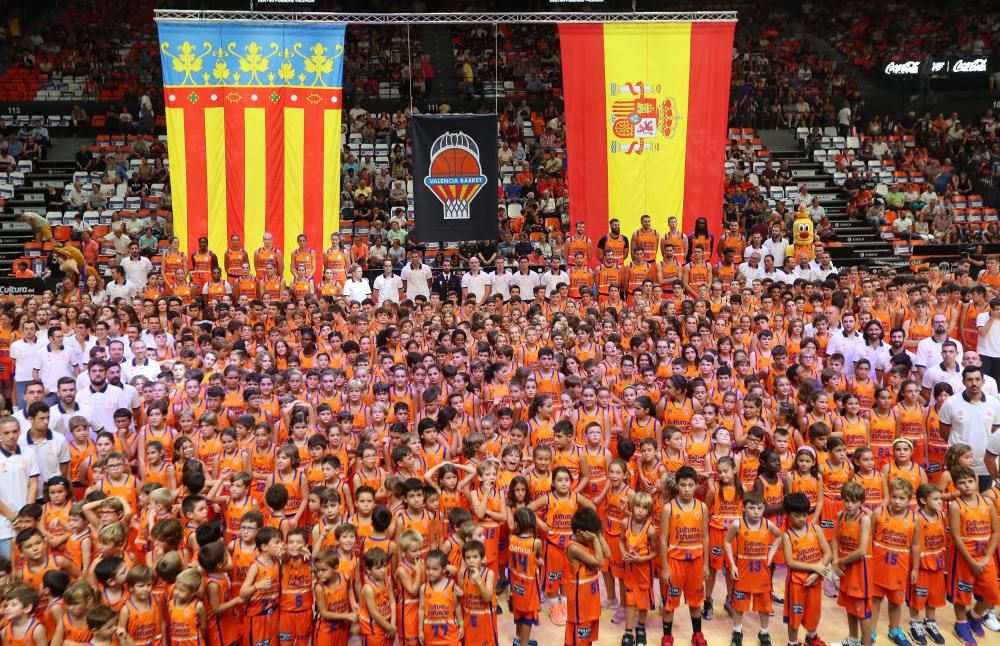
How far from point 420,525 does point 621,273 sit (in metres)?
8.28

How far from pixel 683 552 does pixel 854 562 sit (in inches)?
54.5

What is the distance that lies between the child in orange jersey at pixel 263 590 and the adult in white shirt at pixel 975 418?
6.59 meters

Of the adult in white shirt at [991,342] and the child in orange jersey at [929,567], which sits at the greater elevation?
the adult in white shirt at [991,342]

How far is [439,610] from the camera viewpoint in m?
6.68

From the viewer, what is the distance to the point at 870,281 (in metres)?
13.6

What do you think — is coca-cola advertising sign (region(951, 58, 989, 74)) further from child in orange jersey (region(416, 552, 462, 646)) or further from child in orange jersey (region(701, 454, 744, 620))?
child in orange jersey (region(416, 552, 462, 646))

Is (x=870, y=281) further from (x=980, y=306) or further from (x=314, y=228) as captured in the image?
(x=314, y=228)

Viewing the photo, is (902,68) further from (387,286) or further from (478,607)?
(478,607)

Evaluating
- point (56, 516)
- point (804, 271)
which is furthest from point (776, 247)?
point (56, 516)

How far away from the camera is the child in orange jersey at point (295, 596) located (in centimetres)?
695

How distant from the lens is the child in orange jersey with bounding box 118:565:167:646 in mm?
6309

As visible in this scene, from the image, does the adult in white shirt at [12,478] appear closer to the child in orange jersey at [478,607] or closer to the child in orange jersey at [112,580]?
the child in orange jersey at [112,580]

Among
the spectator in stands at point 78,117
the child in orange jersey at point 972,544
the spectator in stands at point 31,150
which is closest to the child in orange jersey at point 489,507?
the child in orange jersey at point 972,544

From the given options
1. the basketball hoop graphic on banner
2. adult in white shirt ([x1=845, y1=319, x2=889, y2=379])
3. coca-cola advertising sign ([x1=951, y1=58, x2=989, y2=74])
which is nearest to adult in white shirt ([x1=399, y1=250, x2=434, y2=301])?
the basketball hoop graphic on banner
